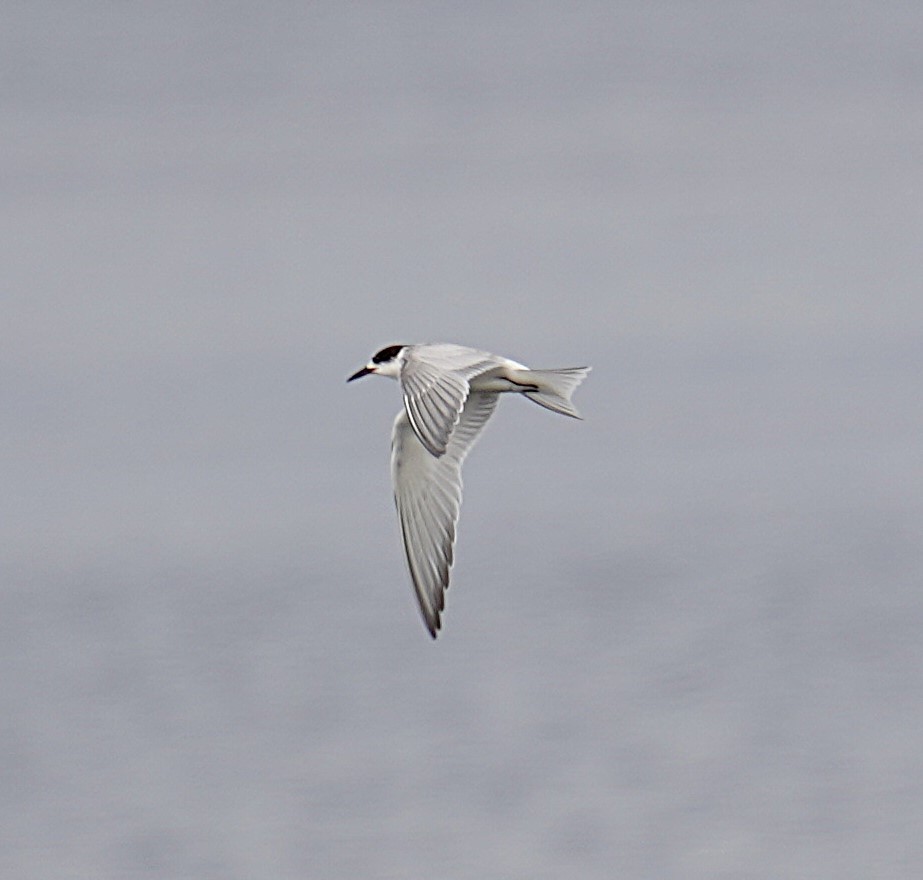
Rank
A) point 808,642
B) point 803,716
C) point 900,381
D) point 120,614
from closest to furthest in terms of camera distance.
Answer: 1. point 803,716
2. point 808,642
3. point 120,614
4. point 900,381

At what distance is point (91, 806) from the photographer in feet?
36.9

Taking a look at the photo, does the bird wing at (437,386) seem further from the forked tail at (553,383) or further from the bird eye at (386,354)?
the bird eye at (386,354)

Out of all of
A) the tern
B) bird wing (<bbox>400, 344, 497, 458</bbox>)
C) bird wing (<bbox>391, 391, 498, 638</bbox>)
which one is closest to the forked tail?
the tern

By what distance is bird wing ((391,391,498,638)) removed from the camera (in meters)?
7.79

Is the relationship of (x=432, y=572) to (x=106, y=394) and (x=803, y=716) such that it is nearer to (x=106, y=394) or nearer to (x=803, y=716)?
(x=803, y=716)

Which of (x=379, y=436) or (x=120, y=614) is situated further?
(x=379, y=436)

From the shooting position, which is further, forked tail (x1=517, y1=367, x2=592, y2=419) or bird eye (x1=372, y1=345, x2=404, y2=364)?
bird eye (x1=372, y1=345, x2=404, y2=364)

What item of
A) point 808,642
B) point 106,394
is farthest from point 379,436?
point 808,642

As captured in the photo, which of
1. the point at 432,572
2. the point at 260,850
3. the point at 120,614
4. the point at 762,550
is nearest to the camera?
the point at 432,572

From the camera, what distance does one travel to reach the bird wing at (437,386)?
6.74m

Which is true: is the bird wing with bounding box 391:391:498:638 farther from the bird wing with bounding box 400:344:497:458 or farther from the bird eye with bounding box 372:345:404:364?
the bird wing with bounding box 400:344:497:458

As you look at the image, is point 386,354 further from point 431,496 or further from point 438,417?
point 438,417

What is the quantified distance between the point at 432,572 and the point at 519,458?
11.7m

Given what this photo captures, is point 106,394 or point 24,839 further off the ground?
point 106,394
